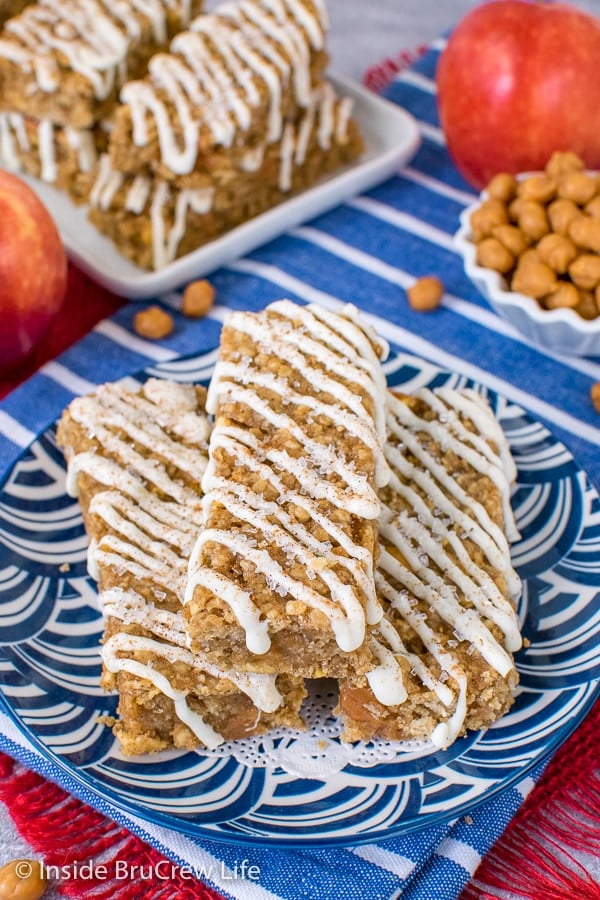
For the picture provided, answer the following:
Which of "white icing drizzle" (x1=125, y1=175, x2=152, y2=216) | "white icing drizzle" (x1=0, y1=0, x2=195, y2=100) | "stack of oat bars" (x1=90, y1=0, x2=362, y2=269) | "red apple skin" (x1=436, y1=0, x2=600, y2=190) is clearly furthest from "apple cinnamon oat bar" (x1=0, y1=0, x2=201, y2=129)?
"red apple skin" (x1=436, y1=0, x2=600, y2=190)

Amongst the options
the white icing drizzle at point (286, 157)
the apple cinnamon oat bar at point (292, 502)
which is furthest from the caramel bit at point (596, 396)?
the white icing drizzle at point (286, 157)

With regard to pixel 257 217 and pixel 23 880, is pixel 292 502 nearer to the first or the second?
pixel 23 880

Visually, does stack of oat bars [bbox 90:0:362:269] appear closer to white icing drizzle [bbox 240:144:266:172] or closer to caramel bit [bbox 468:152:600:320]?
white icing drizzle [bbox 240:144:266:172]

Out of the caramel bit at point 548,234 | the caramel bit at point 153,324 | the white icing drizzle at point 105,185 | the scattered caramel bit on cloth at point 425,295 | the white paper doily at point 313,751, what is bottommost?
the white paper doily at point 313,751

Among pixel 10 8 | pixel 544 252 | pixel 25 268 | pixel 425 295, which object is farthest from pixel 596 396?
pixel 10 8

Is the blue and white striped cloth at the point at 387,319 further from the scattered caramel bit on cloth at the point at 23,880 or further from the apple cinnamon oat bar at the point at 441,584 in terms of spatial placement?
the apple cinnamon oat bar at the point at 441,584

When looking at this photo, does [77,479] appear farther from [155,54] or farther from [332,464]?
[155,54]

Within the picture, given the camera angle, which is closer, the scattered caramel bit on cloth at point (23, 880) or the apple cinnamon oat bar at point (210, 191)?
the scattered caramel bit on cloth at point (23, 880)
